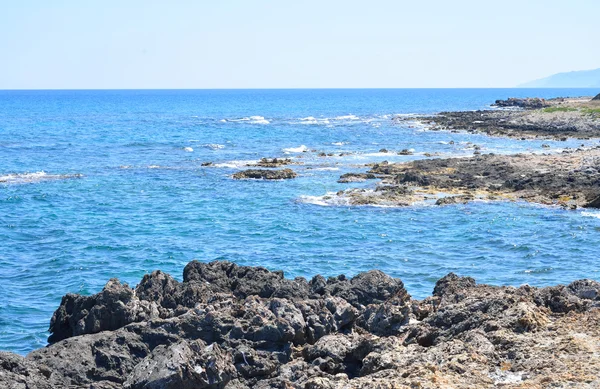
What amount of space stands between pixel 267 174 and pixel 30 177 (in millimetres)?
16228

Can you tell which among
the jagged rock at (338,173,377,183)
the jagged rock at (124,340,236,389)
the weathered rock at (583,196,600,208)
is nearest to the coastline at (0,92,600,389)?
the jagged rock at (124,340,236,389)

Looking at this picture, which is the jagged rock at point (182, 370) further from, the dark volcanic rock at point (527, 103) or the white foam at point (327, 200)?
the dark volcanic rock at point (527, 103)

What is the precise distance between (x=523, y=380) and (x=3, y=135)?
79.3m

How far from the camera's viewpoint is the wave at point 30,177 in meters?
45.4

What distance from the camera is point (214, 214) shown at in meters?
35.0

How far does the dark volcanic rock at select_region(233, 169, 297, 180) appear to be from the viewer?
46.6 m

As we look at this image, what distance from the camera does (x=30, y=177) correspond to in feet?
155

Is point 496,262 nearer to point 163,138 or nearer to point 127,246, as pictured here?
point 127,246

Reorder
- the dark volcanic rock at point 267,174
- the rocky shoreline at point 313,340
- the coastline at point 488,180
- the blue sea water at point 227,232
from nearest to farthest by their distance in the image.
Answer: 1. the rocky shoreline at point 313,340
2. the blue sea water at point 227,232
3. the coastline at point 488,180
4. the dark volcanic rock at point 267,174

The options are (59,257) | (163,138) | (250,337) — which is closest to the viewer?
(250,337)

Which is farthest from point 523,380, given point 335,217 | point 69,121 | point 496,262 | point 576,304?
point 69,121

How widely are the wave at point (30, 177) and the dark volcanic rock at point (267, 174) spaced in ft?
37.2

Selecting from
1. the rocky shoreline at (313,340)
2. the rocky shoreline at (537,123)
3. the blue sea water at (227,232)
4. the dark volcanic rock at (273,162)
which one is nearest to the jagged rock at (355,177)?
the blue sea water at (227,232)

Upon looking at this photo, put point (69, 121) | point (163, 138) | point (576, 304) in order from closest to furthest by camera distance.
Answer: point (576, 304), point (163, 138), point (69, 121)
